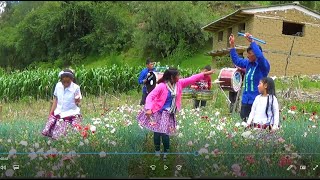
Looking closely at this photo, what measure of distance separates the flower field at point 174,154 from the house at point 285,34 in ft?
11.9

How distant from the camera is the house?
871 cm

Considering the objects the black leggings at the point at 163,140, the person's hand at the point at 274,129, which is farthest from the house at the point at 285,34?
the black leggings at the point at 163,140

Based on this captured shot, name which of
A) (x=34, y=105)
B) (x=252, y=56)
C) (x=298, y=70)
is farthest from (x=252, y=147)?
(x=34, y=105)

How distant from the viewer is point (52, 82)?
15094 millimetres

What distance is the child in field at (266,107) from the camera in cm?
525

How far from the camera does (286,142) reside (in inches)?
195

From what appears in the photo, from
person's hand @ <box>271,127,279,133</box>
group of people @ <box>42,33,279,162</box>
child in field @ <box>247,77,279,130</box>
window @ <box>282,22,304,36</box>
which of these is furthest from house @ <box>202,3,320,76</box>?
person's hand @ <box>271,127,279,133</box>

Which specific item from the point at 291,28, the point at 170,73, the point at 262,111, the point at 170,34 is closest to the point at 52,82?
the point at 170,34

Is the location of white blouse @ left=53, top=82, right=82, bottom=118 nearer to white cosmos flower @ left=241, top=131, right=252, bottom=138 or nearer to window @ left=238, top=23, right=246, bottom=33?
white cosmos flower @ left=241, top=131, right=252, bottom=138

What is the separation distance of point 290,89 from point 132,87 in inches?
317

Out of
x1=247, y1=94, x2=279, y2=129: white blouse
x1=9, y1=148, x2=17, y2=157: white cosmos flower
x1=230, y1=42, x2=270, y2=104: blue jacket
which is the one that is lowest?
x1=9, y1=148, x2=17, y2=157: white cosmos flower

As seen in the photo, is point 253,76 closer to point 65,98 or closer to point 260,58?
point 260,58

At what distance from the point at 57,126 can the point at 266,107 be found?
2.44 m

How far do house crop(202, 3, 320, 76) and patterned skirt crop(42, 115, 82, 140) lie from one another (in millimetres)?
4069
